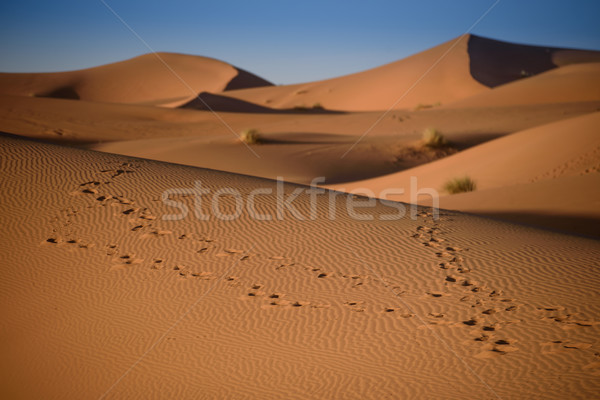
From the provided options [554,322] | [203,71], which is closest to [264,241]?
[554,322]

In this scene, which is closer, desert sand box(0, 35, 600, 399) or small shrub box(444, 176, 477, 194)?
desert sand box(0, 35, 600, 399)

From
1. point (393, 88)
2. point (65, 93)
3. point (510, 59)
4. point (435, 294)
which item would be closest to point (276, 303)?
point (435, 294)

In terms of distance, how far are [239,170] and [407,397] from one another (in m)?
12.7

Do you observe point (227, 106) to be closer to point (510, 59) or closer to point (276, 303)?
point (510, 59)

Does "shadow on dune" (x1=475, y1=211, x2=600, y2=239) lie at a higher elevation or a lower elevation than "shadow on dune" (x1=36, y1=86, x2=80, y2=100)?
lower

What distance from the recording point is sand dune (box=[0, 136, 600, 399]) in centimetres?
325

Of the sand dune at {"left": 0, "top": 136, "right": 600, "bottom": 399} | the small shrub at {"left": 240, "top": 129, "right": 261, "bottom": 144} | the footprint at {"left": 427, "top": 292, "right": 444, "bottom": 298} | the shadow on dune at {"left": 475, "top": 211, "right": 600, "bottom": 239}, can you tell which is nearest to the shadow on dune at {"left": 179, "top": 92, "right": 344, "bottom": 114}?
the small shrub at {"left": 240, "top": 129, "right": 261, "bottom": 144}

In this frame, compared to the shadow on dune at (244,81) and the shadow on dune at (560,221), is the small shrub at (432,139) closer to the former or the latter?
the shadow on dune at (560,221)

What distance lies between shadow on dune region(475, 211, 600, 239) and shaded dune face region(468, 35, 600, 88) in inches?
1554

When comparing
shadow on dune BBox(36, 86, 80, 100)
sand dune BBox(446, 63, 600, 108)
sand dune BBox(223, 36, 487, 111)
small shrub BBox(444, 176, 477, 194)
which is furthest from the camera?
shadow on dune BBox(36, 86, 80, 100)

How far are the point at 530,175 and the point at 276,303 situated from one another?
958cm

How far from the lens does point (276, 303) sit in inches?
164

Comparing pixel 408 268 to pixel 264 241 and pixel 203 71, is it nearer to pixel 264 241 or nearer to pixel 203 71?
pixel 264 241

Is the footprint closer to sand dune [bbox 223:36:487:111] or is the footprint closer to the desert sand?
the desert sand
